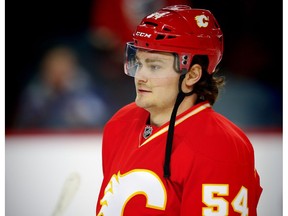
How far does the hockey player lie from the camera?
5.03ft

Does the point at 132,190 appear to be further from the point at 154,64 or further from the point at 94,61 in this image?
the point at 94,61

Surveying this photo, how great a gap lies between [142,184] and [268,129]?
0.49 metres

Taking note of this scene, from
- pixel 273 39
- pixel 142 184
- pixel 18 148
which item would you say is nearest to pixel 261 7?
pixel 273 39

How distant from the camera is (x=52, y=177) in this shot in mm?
1873

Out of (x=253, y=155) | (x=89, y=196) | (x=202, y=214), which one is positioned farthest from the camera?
(x=89, y=196)

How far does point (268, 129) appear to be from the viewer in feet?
5.94

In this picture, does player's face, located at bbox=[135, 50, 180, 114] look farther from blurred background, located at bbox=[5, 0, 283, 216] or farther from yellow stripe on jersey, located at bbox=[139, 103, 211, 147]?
blurred background, located at bbox=[5, 0, 283, 216]

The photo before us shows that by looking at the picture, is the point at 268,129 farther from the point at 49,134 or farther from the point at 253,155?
the point at 49,134

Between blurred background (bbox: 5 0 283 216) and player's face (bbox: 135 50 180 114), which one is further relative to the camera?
blurred background (bbox: 5 0 283 216)

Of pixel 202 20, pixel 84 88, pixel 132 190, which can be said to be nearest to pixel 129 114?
pixel 84 88

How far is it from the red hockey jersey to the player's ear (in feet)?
0.25

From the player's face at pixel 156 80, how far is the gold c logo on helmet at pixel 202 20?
0.12 m

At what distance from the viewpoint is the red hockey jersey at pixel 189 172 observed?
5.00 ft

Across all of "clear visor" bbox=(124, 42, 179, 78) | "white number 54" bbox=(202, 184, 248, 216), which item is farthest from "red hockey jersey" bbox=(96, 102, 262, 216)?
"clear visor" bbox=(124, 42, 179, 78)
